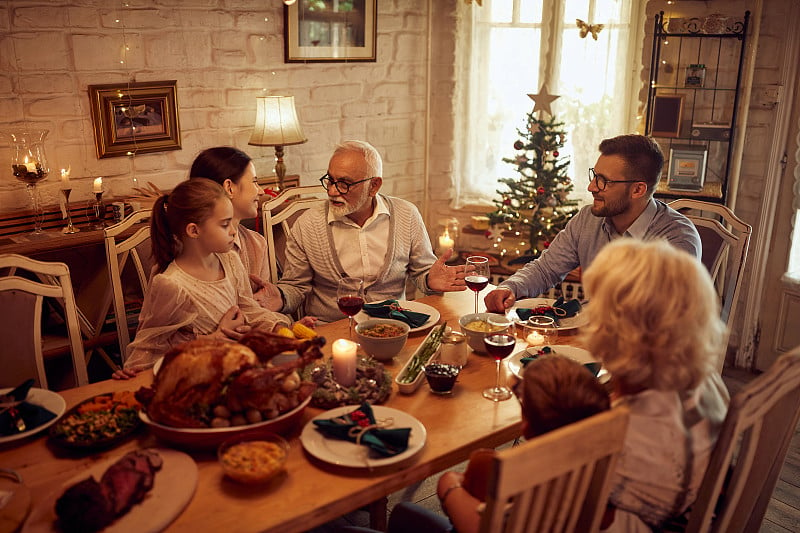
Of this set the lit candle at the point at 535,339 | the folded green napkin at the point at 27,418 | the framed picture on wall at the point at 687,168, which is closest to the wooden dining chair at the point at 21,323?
the folded green napkin at the point at 27,418

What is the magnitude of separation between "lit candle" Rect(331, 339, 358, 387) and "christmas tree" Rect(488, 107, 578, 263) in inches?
88.5

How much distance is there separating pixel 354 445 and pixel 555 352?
29.4 inches

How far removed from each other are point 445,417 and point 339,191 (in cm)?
125

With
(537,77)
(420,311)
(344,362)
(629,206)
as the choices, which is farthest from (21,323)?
(537,77)

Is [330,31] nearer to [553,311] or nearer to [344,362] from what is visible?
[553,311]

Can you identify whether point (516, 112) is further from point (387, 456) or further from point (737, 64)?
point (387, 456)

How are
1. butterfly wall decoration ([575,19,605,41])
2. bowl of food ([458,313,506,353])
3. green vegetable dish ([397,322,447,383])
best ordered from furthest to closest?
butterfly wall decoration ([575,19,605,41]), bowl of food ([458,313,506,353]), green vegetable dish ([397,322,447,383])

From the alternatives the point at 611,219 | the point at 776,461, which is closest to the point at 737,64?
the point at 611,219

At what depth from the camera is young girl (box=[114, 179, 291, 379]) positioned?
2.07 m

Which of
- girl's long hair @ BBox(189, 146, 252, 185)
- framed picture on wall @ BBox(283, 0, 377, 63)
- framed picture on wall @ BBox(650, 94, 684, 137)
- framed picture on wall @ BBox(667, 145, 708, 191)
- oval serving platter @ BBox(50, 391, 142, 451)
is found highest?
framed picture on wall @ BBox(283, 0, 377, 63)

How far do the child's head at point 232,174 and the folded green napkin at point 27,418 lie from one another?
115 centimetres

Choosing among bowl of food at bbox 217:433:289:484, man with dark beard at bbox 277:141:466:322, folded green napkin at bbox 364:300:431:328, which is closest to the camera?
bowl of food at bbox 217:433:289:484

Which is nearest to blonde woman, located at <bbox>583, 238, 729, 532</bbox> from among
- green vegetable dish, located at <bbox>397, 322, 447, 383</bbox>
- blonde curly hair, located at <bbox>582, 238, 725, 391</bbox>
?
blonde curly hair, located at <bbox>582, 238, 725, 391</bbox>

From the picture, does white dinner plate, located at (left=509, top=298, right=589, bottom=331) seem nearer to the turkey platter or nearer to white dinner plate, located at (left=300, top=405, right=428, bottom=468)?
white dinner plate, located at (left=300, top=405, right=428, bottom=468)
